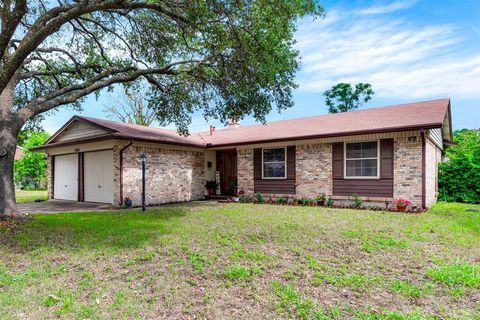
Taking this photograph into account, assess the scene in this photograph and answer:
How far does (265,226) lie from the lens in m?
7.19

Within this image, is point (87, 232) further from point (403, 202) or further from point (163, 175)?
point (403, 202)

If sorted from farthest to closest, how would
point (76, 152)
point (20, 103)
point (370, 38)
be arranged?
point (76, 152), point (20, 103), point (370, 38)

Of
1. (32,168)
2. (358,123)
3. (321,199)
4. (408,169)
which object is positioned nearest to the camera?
(408,169)

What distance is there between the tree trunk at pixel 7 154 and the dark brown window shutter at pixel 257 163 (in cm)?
903

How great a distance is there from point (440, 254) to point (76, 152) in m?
14.6

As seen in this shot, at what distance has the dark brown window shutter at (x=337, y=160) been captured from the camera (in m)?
11.6

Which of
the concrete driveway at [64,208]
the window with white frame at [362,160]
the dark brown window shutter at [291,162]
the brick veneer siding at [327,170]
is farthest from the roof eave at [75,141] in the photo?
the window with white frame at [362,160]

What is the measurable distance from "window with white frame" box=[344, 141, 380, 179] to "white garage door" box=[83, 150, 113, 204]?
31.9 feet

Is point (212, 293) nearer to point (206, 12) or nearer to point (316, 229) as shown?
point (316, 229)

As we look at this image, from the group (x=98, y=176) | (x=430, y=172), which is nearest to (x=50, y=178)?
(x=98, y=176)

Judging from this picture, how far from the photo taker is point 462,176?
1330cm

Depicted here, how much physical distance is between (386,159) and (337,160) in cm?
179

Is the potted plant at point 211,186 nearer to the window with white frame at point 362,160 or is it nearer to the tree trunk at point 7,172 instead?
the window with white frame at point 362,160

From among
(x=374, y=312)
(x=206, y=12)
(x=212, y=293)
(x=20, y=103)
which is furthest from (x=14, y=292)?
(x=20, y=103)
